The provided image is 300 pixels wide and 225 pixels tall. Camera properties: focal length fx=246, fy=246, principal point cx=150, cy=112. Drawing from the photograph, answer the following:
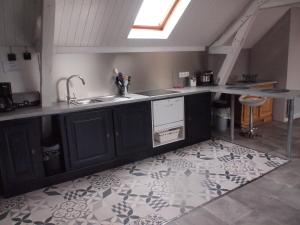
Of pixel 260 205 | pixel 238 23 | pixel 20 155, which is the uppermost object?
pixel 238 23

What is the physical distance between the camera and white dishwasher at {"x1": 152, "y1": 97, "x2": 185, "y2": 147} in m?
3.35

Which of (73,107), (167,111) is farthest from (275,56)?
(73,107)

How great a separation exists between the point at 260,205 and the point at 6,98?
2.72m

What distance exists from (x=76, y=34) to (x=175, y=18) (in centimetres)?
142

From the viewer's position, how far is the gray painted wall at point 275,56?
4.50 m

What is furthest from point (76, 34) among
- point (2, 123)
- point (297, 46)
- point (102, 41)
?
point (297, 46)

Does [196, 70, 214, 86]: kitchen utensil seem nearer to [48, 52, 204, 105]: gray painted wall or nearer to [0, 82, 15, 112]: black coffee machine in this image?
[48, 52, 204, 105]: gray painted wall

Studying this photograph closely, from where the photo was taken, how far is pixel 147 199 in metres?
2.42

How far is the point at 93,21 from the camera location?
9.74ft

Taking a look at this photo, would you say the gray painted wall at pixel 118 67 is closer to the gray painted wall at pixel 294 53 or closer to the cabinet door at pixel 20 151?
the cabinet door at pixel 20 151

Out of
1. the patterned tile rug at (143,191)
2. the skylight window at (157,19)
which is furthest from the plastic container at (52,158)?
the skylight window at (157,19)

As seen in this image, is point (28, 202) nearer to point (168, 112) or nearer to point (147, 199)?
point (147, 199)

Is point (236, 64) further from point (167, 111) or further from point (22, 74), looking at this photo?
point (22, 74)

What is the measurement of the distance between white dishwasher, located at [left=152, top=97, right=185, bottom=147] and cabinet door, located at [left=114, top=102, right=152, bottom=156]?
0.36 ft
